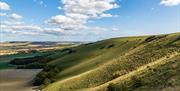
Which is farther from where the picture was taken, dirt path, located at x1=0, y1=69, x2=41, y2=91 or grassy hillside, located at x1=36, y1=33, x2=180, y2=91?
dirt path, located at x1=0, y1=69, x2=41, y2=91

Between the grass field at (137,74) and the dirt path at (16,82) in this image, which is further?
the dirt path at (16,82)

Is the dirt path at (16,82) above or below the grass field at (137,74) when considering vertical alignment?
below

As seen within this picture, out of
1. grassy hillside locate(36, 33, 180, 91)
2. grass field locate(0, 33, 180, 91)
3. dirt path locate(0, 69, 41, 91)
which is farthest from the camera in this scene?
dirt path locate(0, 69, 41, 91)

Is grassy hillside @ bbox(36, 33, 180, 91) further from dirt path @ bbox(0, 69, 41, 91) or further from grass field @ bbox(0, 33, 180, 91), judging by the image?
dirt path @ bbox(0, 69, 41, 91)

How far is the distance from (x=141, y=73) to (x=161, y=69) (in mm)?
3531

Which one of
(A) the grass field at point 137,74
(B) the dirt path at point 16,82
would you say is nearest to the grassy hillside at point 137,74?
(A) the grass field at point 137,74

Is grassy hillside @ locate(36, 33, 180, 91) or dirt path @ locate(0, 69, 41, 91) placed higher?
grassy hillside @ locate(36, 33, 180, 91)

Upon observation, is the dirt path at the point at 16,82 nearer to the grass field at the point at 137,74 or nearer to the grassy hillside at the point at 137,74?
the grass field at the point at 137,74

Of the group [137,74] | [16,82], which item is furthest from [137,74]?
[16,82]

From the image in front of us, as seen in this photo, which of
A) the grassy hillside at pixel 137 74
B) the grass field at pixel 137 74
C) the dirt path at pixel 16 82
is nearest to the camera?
the grass field at pixel 137 74

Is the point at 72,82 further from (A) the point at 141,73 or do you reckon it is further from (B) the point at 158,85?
(B) the point at 158,85

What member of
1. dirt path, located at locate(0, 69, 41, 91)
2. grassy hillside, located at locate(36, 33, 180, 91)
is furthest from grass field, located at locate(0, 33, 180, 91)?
dirt path, located at locate(0, 69, 41, 91)

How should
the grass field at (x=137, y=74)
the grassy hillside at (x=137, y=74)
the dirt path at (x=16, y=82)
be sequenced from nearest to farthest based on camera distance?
the grass field at (x=137, y=74) < the grassy hillside at (x=137, y=74) < the dirt path at (x=16, y=82)

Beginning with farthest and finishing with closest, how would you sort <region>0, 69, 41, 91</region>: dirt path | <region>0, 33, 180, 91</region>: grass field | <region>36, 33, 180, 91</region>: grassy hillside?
1. <region>0, 69, 41, 91</region>: dirt path
2. <region>36, 33, 180, 91</region>: grassy hillside
3. <region>0, 33, 180, 91</region>: grass field
